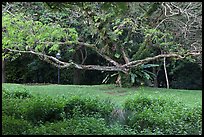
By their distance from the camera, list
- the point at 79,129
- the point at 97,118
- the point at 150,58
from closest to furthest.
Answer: the point at 79,129 → the point at 97,118 → the point at 150,58

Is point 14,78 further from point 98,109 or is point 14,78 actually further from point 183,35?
point 98,109

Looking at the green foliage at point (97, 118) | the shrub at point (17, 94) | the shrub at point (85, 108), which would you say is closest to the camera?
the green foliage at point (97, 118)

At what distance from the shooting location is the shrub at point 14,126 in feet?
15.4

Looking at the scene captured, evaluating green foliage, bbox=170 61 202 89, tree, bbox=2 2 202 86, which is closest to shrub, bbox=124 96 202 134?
tree, bbox=2 2 202 86

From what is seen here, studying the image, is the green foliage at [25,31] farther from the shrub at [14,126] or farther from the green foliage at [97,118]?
the shrub at [14,126]

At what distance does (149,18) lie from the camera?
11648mm

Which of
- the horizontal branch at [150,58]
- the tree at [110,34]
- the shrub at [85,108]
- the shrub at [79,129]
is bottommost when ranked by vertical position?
the shrub at [79,129]

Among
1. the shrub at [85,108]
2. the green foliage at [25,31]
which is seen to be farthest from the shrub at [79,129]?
the green foliage at [25,31]

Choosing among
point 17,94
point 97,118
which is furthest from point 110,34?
point 97,118

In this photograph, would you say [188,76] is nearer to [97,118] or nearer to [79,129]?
[97,118]

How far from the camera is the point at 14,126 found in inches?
194

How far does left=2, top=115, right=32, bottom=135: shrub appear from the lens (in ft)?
15.4

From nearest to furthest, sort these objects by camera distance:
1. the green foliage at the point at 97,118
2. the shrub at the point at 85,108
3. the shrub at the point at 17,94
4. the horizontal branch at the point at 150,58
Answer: the green foliage at the point at 97,118 < the shrub at the point at 85,108 < the shrub at the point at 17,94 < the horizontal branch at the point at 150,58

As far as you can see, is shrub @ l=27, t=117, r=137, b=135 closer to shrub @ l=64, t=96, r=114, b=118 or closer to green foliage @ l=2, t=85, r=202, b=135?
green foliage @ l=2, t=85, r=202, b=135
